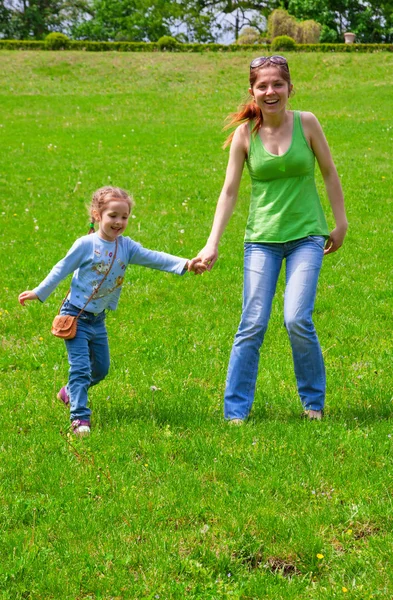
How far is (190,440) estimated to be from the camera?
16.4 feet

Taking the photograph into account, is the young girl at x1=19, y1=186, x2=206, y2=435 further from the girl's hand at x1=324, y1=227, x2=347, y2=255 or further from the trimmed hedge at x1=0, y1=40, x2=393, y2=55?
the trimmed hedge at x1=0, y1=40, x2=393, y2=55

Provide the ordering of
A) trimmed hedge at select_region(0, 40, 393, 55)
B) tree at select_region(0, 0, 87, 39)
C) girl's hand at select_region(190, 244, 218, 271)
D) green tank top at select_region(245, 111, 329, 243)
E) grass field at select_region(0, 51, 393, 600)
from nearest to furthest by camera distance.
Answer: grass field at select_region(0, 51, 393, 600) < green tank top at select_region(245, 111, 329, 243) < girl's hand at select_region(190, 244, 218, 271) < trimmed hedge at select_region(0, 40, 393, 55) < tree at select_region(0, 0, 87, 39)

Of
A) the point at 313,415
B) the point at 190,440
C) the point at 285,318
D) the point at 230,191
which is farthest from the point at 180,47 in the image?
the point at 190,440

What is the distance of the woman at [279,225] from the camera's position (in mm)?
5156

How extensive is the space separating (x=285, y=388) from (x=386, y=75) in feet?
102

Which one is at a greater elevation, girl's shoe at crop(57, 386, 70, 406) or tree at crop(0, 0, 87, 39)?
tree at crop(0, 0, 87, 39)

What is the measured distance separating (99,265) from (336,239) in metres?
1.75

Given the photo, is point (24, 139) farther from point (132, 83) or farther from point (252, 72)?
point (252, 72)

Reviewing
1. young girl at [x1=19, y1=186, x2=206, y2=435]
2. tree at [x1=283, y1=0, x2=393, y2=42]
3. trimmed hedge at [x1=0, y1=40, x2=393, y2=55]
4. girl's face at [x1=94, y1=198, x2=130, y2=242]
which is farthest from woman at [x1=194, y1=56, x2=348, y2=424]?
tree at [x1=283, y1=0, x2=393, y2=42]

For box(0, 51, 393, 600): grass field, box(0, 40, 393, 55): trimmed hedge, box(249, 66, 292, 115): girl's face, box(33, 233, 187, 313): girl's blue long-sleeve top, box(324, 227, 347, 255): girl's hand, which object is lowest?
box(0, 51, 393, 600): grass field

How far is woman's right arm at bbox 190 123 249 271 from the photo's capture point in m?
5.35

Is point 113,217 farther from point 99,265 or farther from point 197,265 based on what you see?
point 197,265

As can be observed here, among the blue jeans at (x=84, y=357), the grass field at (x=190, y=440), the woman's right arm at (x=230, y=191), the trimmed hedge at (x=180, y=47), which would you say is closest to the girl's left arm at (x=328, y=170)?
the woman's right arm at (x=230, y=191)

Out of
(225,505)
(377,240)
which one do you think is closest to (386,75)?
(377,240)
